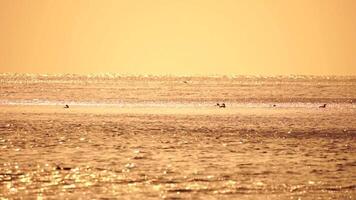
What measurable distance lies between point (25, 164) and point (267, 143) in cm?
1352

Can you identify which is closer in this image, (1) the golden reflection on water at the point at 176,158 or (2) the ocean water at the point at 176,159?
(2) the ocean water at the point at 176,159

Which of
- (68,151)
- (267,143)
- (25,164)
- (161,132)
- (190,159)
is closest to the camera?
(25,164)

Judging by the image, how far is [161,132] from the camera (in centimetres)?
4188

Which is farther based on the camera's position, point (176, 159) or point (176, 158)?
point (176, 158)

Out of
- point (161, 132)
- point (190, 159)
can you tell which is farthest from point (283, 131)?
point (190, 159)

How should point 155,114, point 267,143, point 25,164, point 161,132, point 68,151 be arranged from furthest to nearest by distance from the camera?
point 155,114
point 161,132
point 267,143
point 68,151
point 25,164

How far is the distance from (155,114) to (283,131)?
60.3 ft

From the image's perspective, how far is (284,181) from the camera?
23547mm

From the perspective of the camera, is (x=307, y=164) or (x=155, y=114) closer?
(x=307, y=164)

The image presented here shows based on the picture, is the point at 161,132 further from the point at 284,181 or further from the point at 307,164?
the point at 284,181

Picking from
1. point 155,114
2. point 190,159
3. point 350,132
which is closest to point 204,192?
point 190,159

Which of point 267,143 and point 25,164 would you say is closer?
point 25,164

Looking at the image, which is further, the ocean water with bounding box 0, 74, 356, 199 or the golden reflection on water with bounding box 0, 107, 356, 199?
the golden reflection on water with bounding box 0, 107, 356, 199

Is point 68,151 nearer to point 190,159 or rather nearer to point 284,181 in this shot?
point 190,159
